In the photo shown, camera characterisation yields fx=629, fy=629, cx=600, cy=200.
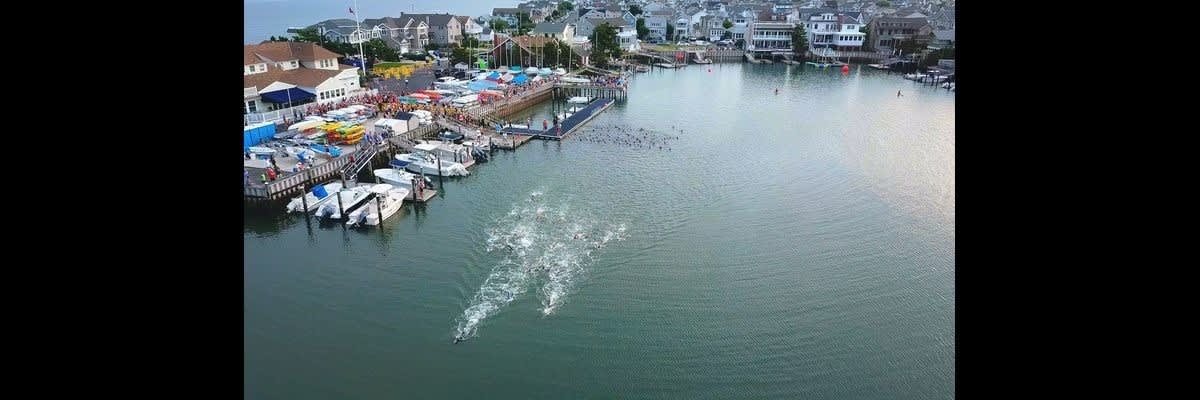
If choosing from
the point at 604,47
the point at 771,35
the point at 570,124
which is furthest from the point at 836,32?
the point at 570,124

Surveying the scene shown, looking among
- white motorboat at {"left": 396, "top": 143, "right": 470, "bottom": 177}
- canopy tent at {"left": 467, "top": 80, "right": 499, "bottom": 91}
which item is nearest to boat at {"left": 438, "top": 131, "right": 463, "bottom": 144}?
white motorboat at {"left": 396, "top": 143, "right": 470, "bottom": 177}

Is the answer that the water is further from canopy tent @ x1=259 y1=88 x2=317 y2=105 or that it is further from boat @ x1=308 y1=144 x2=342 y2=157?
canopy tent @ x1=259 y1=88 x2=317 y2=105

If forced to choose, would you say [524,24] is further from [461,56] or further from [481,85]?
[481,85]

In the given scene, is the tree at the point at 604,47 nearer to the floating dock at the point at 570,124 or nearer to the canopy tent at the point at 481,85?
the floating dock at the point at 570,124
